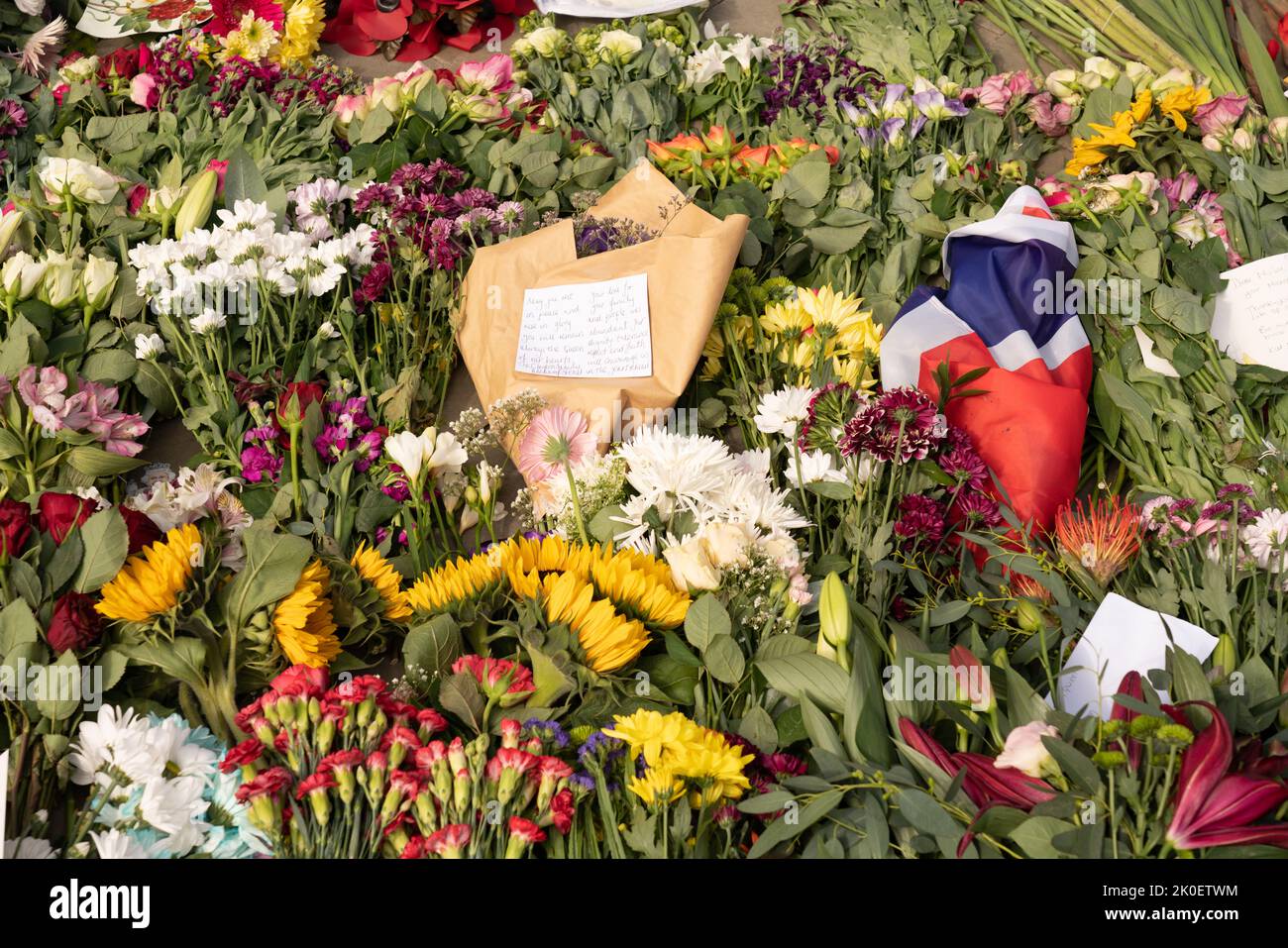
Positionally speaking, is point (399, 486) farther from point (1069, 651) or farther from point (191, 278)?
point (1069, 651)

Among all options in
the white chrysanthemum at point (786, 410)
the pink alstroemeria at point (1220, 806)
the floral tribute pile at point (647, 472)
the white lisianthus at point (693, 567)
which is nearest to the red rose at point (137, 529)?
the floral tribute pile at point (647, 472)

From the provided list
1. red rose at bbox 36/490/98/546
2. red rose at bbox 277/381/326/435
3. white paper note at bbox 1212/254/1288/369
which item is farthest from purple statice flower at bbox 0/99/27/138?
white paper note at bbox 1212/254/1288/369

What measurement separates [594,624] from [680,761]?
18 centimetres

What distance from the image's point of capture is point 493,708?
2.81 feet

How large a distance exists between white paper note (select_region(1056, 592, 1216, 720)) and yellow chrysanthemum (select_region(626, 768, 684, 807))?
0.36 meters

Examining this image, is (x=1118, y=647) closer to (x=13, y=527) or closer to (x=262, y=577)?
(x=262, y=577)

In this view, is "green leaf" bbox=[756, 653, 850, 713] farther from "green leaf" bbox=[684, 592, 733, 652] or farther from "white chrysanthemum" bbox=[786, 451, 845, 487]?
"white chrysanthemum" bbox=[786, 451, 845, 487]

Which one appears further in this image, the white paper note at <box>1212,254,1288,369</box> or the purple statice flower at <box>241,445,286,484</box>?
the white paper note at <box>1212,254,1288,369</box>

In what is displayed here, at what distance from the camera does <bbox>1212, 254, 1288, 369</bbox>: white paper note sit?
1253mm

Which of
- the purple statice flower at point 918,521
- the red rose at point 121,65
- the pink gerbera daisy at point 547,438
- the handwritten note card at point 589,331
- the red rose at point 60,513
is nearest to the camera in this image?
the red rose at point 60,513

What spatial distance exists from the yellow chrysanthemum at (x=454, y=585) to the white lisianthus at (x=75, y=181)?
868 millimetres

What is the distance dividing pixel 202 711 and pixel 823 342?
82cm

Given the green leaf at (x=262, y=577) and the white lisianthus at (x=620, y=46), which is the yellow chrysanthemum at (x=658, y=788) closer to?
the green leaf at (x=262, y=577)

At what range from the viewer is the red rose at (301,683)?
29.8 inches
